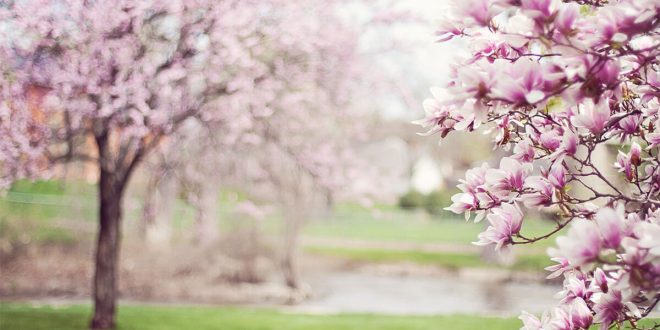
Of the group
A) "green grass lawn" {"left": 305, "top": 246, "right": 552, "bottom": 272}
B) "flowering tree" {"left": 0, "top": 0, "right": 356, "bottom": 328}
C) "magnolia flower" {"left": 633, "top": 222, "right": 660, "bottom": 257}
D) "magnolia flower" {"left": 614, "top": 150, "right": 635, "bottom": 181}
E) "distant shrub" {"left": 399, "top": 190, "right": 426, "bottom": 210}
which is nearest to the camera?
"magnolia flower" {"left": 633, "top": 222, "right": 660, "bottom": 257}

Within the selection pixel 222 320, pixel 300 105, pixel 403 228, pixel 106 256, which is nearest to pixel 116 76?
pixel 106 256

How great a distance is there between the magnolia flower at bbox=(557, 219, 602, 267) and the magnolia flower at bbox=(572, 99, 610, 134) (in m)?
0.53

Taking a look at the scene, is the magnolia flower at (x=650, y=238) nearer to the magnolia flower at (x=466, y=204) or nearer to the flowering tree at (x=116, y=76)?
the magnolia flower at (x=466, y=204)

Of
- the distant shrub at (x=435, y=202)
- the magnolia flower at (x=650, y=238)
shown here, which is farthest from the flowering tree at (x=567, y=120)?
the distant shrub at (x=435, y=202)

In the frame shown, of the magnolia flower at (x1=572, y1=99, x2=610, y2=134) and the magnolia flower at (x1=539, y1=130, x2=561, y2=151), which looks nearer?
the magnolia flower at (x1=572, y1=99, x2=610, y2=134)

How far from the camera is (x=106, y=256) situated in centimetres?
721

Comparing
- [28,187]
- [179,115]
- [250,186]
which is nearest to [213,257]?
[250,186]

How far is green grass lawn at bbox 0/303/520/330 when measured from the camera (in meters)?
7.59

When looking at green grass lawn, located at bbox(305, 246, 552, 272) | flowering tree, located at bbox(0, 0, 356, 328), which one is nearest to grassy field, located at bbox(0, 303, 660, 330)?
flowering tree, located at bbox(0, 0, 356, 328)

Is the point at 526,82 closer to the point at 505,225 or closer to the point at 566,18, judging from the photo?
the point at 566,18

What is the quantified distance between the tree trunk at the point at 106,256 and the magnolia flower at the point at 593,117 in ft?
19.4

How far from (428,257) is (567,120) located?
707 inches

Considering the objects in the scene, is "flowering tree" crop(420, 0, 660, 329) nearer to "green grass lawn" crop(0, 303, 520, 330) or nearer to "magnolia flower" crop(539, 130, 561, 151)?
"magnolia flower" crop(539, 130, 561, 151)

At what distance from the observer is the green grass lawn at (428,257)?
18.5 m
